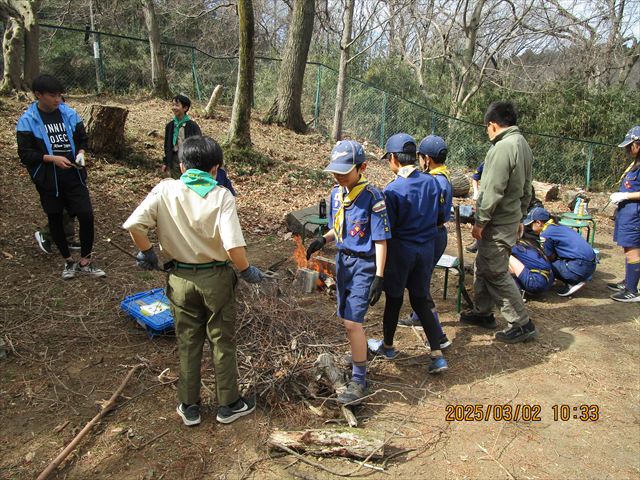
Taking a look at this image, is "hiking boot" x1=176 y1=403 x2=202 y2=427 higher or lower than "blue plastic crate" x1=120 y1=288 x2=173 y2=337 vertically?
lower

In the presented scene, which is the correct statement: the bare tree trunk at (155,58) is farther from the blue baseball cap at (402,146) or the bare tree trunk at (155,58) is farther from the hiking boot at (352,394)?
the hiking boot at (352,394)

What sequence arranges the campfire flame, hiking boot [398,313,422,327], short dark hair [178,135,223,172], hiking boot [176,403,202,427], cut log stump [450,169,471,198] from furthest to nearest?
cut log stump [450,169,471,198] → the campfire flame → hiking boot [398,313,422,327] → hiking boot [176,403,202,427] → short dark hair [178,135,223,172]

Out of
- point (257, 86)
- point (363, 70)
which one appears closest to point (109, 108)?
point (257, 86)

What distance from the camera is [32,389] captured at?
3234 millimetres

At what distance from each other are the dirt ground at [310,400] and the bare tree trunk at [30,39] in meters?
6.38

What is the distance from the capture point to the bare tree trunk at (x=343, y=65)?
11.2 m

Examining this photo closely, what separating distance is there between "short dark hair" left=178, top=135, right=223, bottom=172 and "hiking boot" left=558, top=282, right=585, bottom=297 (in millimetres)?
4591

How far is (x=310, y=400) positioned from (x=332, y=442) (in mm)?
508

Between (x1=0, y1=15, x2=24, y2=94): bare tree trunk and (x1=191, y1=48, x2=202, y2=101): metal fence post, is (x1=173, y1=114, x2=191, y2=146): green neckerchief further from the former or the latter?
(x1=191, y1=48, x2=202, y2=101): metal fence post

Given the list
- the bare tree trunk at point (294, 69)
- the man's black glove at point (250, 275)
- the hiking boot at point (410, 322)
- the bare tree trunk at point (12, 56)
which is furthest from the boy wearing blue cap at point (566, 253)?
the bare tree trunk at point (12, 56)

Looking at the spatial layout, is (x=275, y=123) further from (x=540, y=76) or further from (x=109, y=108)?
(x=540, y=76)

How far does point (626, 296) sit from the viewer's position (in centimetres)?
544

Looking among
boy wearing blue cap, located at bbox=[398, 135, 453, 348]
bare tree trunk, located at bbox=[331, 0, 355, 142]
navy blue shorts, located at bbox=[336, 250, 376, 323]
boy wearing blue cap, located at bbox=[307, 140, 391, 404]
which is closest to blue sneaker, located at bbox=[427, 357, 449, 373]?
boy wearing blue cap, located at bbox=[398, 135, 453, 348]

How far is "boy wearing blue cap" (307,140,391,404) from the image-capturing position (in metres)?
3.02
